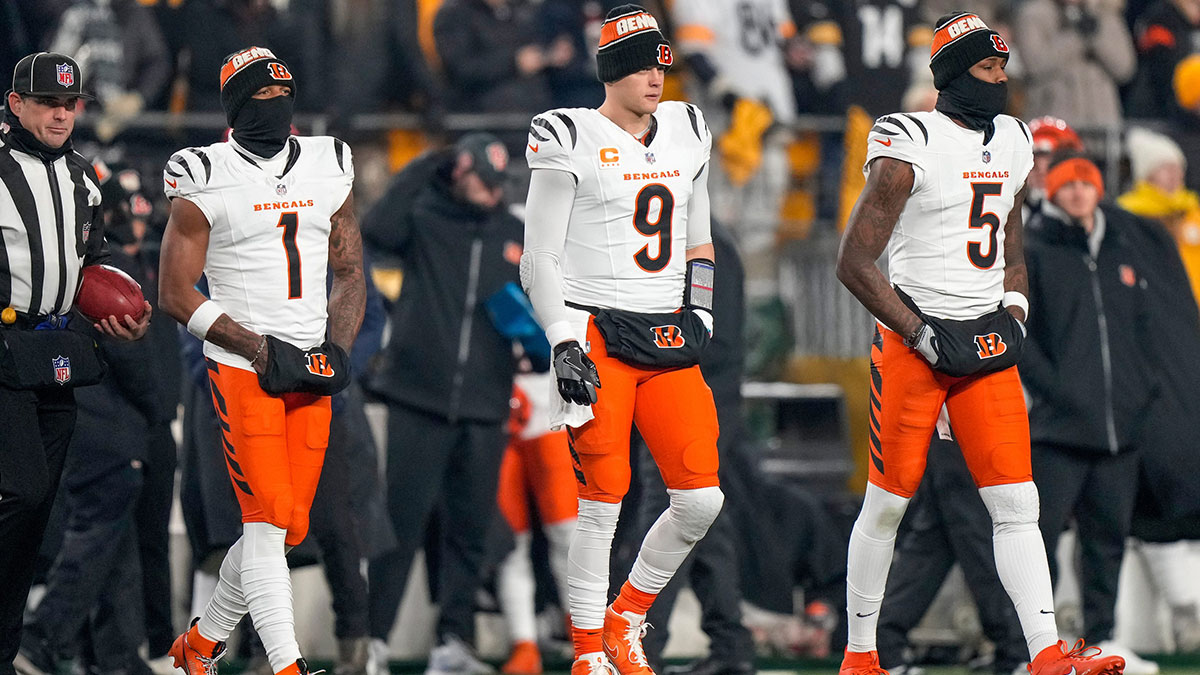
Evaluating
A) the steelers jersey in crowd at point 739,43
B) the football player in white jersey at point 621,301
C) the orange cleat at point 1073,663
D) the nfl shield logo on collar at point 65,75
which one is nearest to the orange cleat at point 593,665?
the football player in white jersey at point 621,301

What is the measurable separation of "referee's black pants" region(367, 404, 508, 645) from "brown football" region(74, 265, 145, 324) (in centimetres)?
230

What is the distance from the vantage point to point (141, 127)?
1092cm

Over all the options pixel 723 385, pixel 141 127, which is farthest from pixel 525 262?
pixel 141 127

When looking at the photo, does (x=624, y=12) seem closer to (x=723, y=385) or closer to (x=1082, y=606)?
(x=723, y=385)

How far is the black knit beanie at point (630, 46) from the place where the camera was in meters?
6.32

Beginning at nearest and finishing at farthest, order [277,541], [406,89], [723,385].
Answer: [277,541] → [723,385] → [406,89]

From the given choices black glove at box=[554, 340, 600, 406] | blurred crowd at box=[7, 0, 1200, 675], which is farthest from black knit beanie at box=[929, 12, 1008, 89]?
blurred crowd at box=[7, 0, 1200, 675]

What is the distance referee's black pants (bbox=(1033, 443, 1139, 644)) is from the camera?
7984 mm

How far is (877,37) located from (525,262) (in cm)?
635

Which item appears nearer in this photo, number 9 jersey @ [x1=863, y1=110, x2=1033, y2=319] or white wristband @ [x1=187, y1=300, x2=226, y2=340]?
white wristband @ [x1=187, y1=300, x2=226, y2=340]

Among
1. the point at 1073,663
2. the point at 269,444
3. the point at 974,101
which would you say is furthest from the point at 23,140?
the point at 1073,663

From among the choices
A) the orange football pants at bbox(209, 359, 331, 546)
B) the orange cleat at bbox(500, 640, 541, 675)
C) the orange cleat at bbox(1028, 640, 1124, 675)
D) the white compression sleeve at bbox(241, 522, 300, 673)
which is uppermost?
the orange football pants at bbox(209, 359, 331, 546)

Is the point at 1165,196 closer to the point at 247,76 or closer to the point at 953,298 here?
the point at 953,298

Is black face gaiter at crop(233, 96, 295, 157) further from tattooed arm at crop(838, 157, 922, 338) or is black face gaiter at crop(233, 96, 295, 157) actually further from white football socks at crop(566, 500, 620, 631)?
tattooed arm at crop(838, 157, 922, 338)
